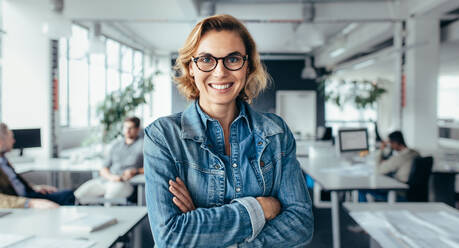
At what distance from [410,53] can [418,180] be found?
272cm

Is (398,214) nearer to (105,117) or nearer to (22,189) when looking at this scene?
(22,189)

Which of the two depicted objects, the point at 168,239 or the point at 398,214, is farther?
the point at 398,214

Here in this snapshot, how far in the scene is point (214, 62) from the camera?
124cm

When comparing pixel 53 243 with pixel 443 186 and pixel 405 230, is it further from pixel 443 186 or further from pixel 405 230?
pixel 443 186

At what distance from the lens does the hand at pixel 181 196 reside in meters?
1.18

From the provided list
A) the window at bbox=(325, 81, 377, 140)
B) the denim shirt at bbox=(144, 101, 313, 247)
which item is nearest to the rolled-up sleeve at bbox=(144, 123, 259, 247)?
the denim shirt at bbox=(144, 101, 313, 247)

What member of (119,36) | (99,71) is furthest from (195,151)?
(119,36)

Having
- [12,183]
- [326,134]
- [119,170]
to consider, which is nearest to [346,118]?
[326,134]

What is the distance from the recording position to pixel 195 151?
124 centimetres

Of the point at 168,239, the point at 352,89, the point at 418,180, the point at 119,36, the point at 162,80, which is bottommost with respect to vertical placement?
the point at 418,180

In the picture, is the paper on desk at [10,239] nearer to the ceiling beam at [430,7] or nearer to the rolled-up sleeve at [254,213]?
the rolled-up sleeve at [254,213]

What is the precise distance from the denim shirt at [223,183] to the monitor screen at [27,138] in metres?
4.00

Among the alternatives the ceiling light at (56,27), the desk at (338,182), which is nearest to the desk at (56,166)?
the ceiling light at (56,27)

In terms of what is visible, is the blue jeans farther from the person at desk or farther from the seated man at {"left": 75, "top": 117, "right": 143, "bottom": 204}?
the person at desk
